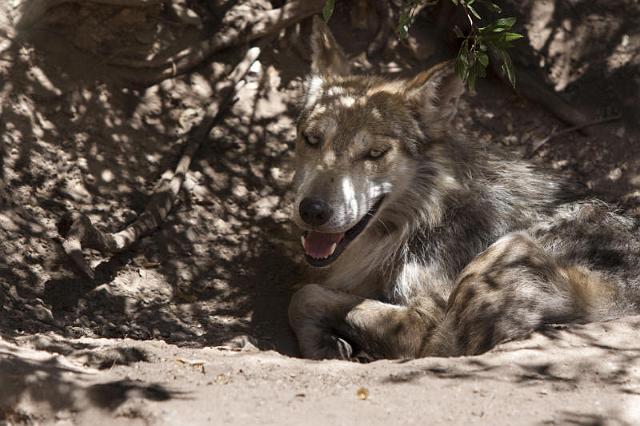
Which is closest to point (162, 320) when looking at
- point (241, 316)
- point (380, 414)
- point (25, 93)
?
point (241, 316)

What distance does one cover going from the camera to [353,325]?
6012 millimetres

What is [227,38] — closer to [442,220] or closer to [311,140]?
[311,140]

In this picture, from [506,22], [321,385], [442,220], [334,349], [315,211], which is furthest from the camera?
[442,220]

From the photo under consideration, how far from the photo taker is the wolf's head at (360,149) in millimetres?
5781

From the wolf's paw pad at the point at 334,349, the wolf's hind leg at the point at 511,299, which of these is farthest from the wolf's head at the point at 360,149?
the wolf's hind leg at the point at 511,299

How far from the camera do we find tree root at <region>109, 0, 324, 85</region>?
25.3ft

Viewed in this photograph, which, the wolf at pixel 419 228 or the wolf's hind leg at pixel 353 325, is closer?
the wolf at pixel 419 228

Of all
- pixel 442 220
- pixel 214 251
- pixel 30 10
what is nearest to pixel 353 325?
pixel 442 220

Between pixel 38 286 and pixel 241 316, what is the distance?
1.38 m

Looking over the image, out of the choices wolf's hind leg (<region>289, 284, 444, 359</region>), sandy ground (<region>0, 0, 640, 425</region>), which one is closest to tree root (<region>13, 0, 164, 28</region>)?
sandy ground (<region>0, 0, 640, 425</region>)

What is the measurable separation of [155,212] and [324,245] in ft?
5.31

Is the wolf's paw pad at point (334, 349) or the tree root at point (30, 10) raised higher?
the tree root at point (30, 10)

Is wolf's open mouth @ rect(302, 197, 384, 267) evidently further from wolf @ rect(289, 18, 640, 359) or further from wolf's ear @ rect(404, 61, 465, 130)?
wolf's ear @ rect(404, 61, 465, 130)

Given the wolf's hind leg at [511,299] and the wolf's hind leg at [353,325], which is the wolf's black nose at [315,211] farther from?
the wolf's hind leg at [511,299]
